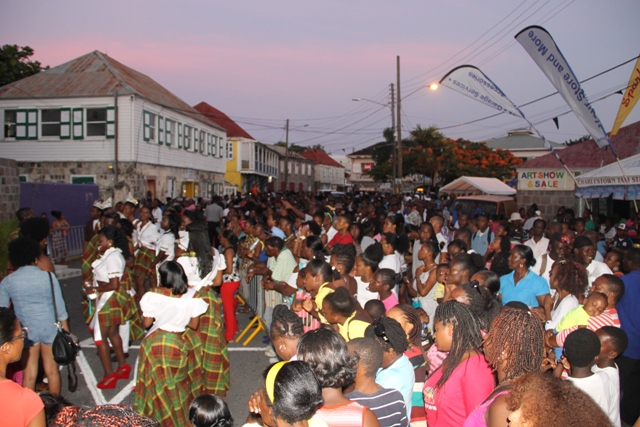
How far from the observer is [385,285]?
5367 mm

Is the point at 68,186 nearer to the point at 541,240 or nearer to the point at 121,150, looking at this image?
the point at 121,150

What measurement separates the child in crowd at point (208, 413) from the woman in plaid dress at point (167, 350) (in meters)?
1.73

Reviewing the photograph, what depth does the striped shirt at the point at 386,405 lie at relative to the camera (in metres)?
2.99

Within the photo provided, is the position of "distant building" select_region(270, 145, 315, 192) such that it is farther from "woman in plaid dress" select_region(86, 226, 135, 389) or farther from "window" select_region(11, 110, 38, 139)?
"woman in plaid dress" select_region(86, 226, 135, 389)

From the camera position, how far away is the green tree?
28.2 m

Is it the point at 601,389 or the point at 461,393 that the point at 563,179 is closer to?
the point at 601,389

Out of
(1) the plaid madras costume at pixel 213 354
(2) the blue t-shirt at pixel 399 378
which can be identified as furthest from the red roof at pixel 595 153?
(2) the blue t-shirt at pixel 399 378

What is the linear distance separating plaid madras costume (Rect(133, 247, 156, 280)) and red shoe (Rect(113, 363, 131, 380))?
130 inches

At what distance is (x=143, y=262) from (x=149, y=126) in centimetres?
1723

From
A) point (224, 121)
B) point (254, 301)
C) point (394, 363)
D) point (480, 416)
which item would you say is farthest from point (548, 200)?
point (224, 121)

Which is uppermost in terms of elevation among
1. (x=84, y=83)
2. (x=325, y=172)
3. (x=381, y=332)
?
(x=84, y=83)

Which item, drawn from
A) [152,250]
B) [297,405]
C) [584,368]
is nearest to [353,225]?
[152,250]

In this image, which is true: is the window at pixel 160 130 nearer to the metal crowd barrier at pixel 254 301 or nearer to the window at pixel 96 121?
the window at pixel 96 121

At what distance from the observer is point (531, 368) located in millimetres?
2982
